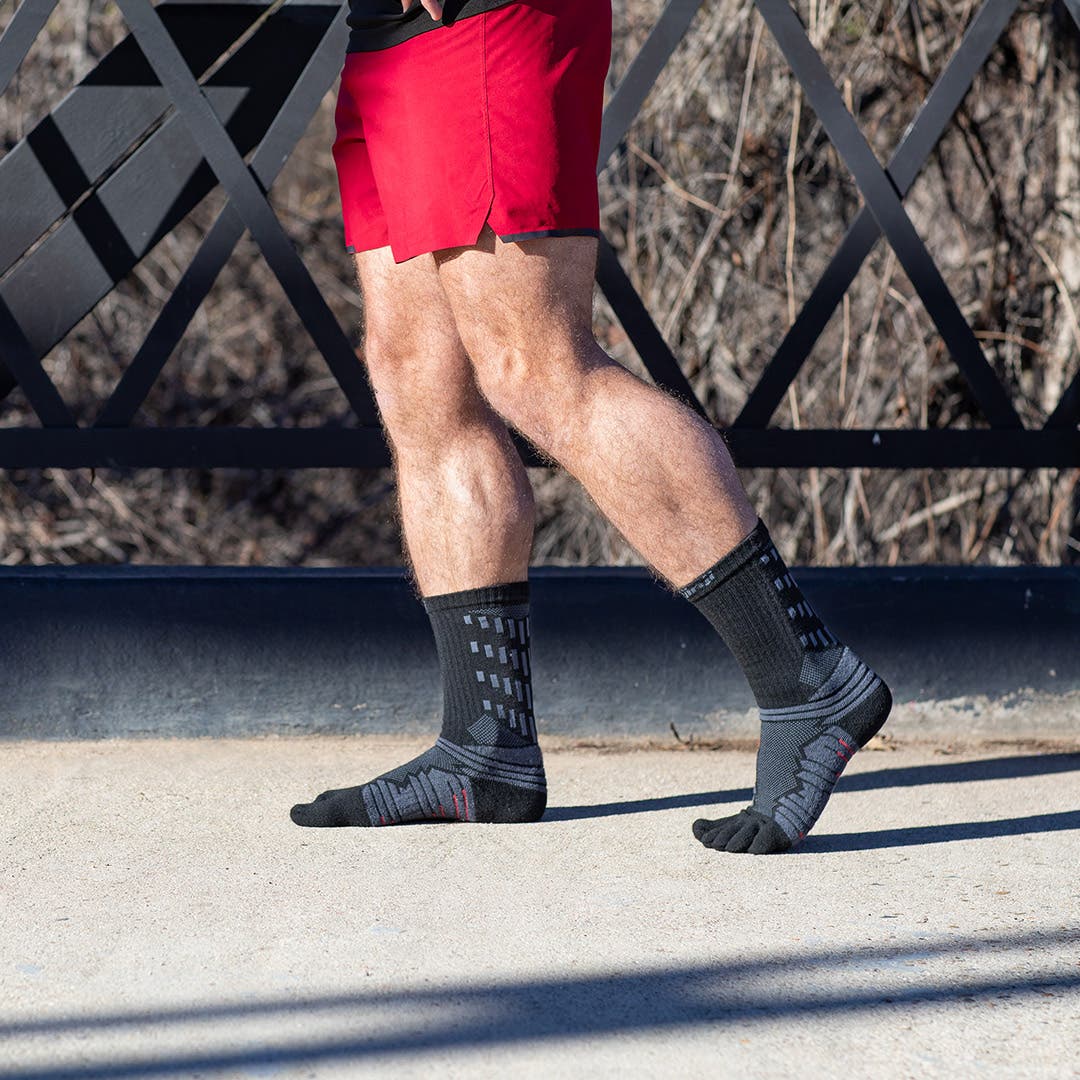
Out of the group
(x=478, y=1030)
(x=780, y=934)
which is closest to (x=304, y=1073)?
(x=478, y=1030)

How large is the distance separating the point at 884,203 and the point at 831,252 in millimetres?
1467

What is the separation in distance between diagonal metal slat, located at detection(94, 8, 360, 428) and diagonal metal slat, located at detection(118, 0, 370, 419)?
44mm

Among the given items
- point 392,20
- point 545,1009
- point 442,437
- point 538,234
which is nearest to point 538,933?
point 545,1009

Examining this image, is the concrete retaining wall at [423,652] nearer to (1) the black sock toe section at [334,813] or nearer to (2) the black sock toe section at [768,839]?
(1) the black sock toe section at [334,813]

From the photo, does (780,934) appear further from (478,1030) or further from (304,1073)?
(304,1073)

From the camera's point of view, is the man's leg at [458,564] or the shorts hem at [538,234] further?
the man's leg at [458,564]

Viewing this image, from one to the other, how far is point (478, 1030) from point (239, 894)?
48 centimetres

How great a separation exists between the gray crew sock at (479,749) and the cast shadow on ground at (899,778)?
10cm

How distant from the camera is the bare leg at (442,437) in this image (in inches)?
81.6

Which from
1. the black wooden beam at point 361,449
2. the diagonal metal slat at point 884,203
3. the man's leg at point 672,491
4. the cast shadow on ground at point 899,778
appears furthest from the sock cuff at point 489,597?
the diagonal metal slat at point 884,203

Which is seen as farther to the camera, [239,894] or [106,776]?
[106,776]

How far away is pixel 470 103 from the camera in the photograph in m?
1.84

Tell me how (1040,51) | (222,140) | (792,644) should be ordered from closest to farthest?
1. (792,644)
2. (222,140)
3. (1040,51)

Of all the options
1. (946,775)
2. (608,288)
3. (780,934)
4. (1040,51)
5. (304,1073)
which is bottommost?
(946,775)
